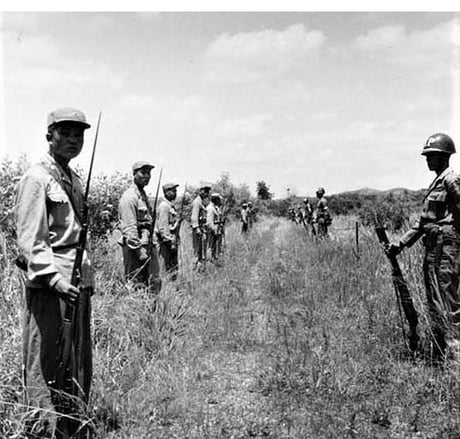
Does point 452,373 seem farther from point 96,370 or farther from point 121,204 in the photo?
point 121,204

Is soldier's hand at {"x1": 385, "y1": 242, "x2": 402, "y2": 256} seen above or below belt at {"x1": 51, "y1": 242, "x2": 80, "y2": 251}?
above

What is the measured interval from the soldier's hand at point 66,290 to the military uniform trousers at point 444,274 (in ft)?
10.8

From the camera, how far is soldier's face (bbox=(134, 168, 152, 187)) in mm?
5691

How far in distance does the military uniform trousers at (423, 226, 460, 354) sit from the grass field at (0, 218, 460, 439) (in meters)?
0.46

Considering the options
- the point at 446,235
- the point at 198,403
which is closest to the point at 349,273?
the point at 446,235

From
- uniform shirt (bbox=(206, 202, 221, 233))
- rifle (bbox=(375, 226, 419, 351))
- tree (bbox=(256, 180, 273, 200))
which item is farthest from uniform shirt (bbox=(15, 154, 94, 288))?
tree (bbox=(256, 180, 273, 200))

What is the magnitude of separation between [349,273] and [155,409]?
5.08 meters

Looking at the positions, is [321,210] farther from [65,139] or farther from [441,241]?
[65,139]

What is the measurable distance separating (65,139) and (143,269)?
311cm

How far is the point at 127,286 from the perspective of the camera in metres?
5.30

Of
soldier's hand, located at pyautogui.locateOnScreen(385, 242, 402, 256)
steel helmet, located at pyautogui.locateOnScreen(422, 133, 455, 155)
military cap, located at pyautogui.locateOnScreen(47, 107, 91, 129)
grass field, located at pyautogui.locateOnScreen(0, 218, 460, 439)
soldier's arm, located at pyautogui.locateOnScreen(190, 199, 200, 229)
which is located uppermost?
steel helmet, located at pyautogui.locateOnScreen(422, 133, 455, 155)

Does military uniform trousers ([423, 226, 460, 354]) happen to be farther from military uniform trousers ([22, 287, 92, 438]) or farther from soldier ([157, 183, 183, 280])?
soldier ([157, 183, 183, 280])

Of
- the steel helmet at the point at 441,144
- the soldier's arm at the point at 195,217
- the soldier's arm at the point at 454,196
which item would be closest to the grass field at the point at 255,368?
the soldier's arm at the point at 454,196

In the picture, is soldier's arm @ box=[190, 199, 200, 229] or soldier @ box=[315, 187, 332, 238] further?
soldier @ box=[315, 187, 332, 238]
